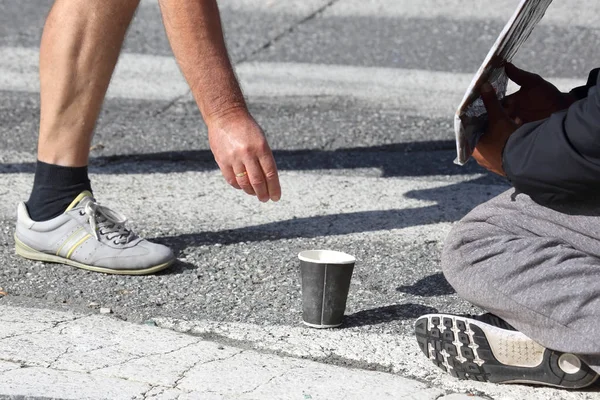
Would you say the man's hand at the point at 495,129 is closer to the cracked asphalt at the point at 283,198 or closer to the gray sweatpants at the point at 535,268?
the gray sweatpants at the point at 535,268

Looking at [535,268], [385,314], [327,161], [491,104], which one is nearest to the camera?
[535,268]

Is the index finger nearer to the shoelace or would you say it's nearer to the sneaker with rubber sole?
the sneaker with rubber sole

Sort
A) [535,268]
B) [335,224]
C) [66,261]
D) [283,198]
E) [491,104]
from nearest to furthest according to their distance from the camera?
[535,268] < [491,104] < [66,261] < [335,224] < [283,198]

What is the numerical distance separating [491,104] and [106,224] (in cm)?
139

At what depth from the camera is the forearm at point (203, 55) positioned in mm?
2594

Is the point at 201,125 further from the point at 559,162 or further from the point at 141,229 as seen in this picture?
the point at 559,162

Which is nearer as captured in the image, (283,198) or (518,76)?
(518,76)

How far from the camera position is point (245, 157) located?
2.49 m

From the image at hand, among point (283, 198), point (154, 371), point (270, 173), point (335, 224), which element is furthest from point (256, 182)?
point (283, 198)

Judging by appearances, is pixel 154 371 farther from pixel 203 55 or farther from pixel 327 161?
pixel 327 161

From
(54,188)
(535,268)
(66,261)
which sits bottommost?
(66,261)

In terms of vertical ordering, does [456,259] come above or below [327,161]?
above

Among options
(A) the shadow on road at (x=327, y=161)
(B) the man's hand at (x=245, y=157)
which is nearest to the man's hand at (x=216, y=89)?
(B) the man's hand at (x=245, y=157)

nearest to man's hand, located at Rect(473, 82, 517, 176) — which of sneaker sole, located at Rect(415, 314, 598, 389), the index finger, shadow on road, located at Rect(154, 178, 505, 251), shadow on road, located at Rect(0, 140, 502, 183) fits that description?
sneaker sole, located at Rect(415, 314, 598, 389)
